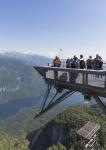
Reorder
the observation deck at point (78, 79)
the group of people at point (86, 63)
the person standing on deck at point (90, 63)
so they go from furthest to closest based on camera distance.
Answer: the person standing on deck at point (90, 63), the group of people at point (86, 63), the observation deck at point (78, 79)

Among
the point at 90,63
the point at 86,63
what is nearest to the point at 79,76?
the point at 90,63

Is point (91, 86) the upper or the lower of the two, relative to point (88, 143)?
upper

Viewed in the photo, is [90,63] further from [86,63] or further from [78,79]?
[78,79]

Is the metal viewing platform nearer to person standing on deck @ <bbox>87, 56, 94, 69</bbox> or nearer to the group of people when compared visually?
the group of people

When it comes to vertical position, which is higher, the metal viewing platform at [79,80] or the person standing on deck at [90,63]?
the person standing on deck at [90,63]

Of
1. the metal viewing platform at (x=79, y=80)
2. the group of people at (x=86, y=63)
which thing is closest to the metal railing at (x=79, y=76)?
the metal viewing platform at (x=79, y=80)

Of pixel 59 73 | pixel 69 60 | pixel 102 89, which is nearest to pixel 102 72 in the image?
pixel 102 89

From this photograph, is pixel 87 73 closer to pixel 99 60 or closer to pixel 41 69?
pixel 99 60

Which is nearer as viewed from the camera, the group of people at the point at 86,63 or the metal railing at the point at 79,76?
the metal railing at the point at 79,76

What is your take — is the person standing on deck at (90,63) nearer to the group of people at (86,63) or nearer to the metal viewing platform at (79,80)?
the group of people at (86,63)
